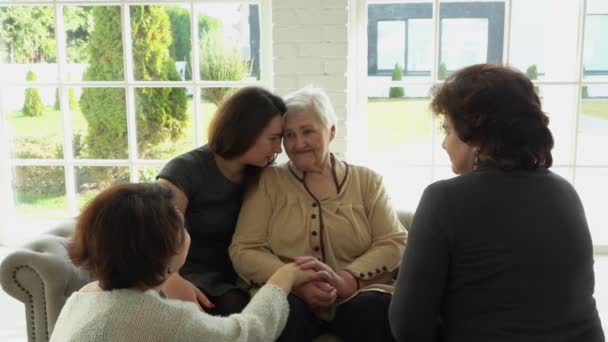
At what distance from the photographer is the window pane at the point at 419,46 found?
3416 mm

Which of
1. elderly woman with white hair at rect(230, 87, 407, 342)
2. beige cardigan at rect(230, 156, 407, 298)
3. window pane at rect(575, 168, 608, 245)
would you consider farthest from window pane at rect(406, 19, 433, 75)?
beige cardigan at rect(230, 156, 407, 298)

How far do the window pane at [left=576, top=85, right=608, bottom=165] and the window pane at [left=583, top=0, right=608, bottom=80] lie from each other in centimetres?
9

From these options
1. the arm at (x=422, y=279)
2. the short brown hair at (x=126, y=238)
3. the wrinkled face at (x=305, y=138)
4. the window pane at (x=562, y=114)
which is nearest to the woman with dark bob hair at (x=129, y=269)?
the short brown hair at (x=126, y=238)

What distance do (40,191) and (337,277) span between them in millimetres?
2355

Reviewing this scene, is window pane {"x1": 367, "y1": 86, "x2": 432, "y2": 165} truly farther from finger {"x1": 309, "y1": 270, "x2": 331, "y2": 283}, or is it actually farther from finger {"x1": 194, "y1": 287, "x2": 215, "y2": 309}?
finger {"x1": 194, "y1": 287, "x2": 215, "y2": 309}

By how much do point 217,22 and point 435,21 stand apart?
1.18 meters

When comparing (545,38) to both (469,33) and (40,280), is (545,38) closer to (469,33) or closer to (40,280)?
(469,33)

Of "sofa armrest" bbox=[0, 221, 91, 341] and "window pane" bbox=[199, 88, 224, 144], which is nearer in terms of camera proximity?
"sofa armrest" bbox=[0, 221, 91, 341]

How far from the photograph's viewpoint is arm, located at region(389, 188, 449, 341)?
4.75ft

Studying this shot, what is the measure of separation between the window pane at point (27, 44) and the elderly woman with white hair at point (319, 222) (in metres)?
1.91

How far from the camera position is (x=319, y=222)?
2.28 m

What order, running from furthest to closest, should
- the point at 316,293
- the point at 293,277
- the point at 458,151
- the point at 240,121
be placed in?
1. the point at 240,121
2. the point at 316,293
3. the point at 293,277
4. the point at 458,151

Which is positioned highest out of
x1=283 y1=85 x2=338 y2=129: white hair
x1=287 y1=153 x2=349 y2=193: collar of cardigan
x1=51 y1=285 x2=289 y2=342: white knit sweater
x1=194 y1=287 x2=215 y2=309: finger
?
x1=283 y1=85 x2=338 y2=129: white hair

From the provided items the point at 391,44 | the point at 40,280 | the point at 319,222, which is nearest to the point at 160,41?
the point at 391,44
